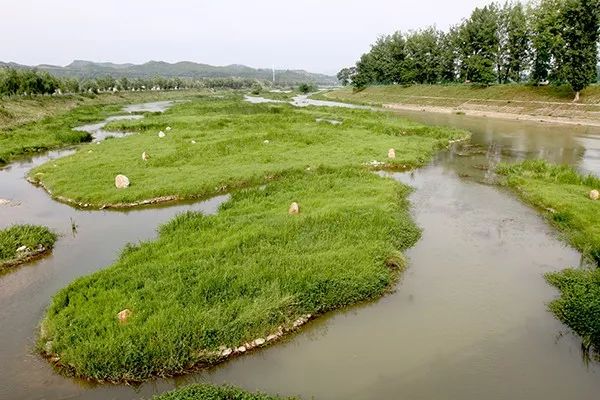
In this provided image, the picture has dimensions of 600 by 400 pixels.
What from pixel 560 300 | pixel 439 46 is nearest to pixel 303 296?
pixel 560 300

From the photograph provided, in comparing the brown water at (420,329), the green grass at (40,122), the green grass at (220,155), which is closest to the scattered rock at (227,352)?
the brown water at (420,329)

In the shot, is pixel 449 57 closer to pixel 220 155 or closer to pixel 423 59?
pixel 423 59

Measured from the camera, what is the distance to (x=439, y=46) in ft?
309

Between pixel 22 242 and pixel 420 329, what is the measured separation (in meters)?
15.3

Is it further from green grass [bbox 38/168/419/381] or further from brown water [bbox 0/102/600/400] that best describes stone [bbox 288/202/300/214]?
brown water [bbox 0/102/600/400]

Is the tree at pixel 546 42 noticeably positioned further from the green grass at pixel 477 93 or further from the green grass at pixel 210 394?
the green grass at pixel 210 394

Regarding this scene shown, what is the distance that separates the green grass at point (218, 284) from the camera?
1101 cm

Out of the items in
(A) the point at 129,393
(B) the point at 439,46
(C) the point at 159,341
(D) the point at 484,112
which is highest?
(B) the point at 439,46

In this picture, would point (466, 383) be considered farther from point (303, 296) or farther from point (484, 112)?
point (484, 112)

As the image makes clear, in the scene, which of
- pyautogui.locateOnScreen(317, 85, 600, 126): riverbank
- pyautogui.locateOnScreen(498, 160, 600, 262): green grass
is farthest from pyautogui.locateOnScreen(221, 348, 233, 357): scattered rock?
pyautogui.locateOnScreen(317, 85, 600, 126): riverbank

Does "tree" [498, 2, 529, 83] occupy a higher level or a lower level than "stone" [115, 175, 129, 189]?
higher

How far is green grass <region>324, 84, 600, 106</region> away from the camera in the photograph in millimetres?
60312

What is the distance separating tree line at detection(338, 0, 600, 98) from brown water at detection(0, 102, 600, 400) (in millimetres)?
44775

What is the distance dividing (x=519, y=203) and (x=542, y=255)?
6658 mm
